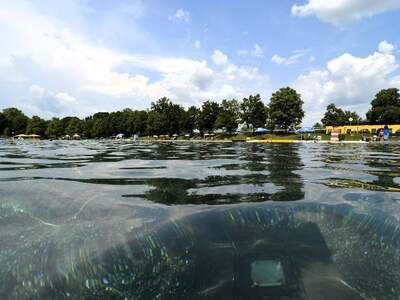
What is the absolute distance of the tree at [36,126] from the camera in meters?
125

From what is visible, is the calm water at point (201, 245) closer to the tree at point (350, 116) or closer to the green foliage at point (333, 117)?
the green foliage at point (333, 117)

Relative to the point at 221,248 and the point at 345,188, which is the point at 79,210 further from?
the point at 345,188

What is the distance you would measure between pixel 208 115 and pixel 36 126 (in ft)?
285

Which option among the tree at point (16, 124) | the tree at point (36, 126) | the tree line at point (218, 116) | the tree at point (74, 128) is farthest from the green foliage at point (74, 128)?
the tree line at point (218, 116)

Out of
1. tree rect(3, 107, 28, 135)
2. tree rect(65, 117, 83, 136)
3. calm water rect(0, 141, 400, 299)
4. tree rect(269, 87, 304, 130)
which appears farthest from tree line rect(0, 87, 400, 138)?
calm water rect(0, 141, 400, 299)

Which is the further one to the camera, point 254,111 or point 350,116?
point 350,116

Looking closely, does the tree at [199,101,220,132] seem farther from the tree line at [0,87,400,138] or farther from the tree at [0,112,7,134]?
the tree at [0,112,7,134]

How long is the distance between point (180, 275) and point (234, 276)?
0.46m

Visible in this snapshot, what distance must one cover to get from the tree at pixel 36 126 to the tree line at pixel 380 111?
11256cm

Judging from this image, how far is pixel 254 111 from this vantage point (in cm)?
7494

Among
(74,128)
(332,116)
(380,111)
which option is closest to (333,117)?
(332,116)

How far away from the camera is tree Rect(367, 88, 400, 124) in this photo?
74250mm

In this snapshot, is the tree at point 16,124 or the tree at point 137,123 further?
the tree at point 16,124

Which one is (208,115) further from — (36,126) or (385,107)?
(36,126)
